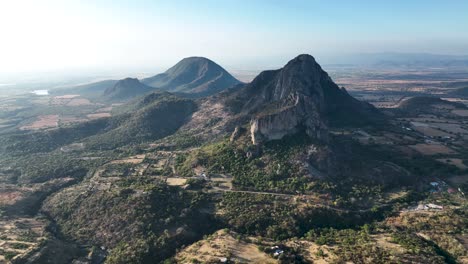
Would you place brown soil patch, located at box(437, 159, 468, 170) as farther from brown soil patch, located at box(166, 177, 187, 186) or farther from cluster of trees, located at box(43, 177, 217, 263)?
brown soil patch, located at box(166, 177, 187, 186)

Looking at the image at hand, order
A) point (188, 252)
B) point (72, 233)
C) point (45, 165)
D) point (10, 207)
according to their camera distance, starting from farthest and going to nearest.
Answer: point (45, 165)
point (10, 207)
point (72, 233)
point (188, 252)

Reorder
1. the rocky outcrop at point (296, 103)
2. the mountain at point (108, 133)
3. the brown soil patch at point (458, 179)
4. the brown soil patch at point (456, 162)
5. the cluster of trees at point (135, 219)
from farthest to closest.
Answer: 1. the mountain at point (108, 133)
2. the rocky outcrop at point (296, 103)
3. the brown soil patch at point (456, 162)
4. the brown soil patch at point (458, 179)
5. the cluster of trees at point (135, 219)

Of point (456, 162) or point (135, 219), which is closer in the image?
point (135, 219)

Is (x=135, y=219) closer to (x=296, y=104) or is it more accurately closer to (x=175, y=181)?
(x=175, y=181)

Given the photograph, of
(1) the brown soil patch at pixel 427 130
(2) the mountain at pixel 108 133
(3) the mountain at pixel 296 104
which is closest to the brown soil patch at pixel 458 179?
(3) the mountain at pixel 296 104

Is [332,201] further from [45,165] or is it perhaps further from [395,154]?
[45,165]

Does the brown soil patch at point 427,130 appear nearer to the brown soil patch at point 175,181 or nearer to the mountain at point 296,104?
the mountain at point 296,104

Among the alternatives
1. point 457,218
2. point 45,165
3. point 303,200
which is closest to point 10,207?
point 45,165

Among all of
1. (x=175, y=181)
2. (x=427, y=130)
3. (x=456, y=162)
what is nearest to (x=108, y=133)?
(x=175, y=181)
